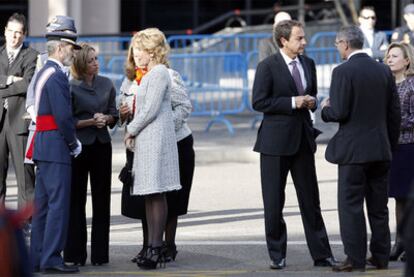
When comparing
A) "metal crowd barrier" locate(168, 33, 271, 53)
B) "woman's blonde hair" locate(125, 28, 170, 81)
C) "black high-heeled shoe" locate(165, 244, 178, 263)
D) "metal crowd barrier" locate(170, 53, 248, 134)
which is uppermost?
"woman's blonde hair" locate(125, 28, 170, 81)

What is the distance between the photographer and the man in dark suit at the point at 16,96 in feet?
37.7

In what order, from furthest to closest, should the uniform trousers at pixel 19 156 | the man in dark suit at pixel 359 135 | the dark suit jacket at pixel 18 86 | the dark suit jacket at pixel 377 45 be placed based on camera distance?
the dark suit jacket at pixel 377 45
the dark suit jacket at pixel 18 86
the uniform trousers at pixel 19 156
the man in dark suit at pixel 359 135

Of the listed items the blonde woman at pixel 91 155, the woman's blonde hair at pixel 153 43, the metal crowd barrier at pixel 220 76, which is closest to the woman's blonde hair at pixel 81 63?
the blonde woman at pixel 91 155

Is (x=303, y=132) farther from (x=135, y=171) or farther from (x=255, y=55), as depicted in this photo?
(x=255, y=55)

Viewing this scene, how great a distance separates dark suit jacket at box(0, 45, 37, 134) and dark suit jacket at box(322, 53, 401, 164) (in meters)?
3.57

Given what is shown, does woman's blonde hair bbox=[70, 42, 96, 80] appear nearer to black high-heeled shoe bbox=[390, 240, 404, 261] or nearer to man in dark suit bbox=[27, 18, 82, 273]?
man in dark suit bbox=[27, 18, 82, 273]

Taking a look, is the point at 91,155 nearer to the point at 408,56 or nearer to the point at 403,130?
the point at 403,130

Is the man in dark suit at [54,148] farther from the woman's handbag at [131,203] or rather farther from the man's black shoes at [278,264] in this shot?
the man's black shoes at [278,264]

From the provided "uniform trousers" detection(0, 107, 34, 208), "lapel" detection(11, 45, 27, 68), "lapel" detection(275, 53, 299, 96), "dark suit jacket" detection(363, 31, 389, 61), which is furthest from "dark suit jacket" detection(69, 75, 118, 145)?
"dark suit jacket" detection(363, 31, 389, 61)

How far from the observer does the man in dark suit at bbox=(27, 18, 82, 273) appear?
9.02 m

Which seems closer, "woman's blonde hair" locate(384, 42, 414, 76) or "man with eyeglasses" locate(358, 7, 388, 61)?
"woman's blonde hair" locate(384, 42, 414, 76)

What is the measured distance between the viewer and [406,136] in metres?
9.87

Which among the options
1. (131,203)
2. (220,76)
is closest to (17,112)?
(131,203)

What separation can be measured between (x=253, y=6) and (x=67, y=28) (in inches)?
1025
